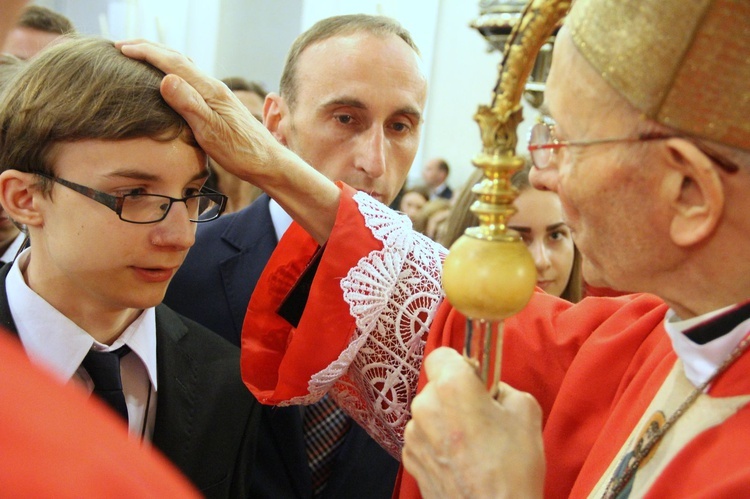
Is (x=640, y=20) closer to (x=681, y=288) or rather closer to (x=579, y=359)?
(x=681, y=288)

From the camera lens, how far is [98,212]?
1743 millimetres

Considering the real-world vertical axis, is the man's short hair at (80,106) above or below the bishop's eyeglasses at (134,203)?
above

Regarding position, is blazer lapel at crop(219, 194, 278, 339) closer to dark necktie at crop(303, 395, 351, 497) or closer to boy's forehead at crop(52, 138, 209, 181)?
dark necktie at crop(303, 395, 351, 497)

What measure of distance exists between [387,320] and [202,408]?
0.52 m

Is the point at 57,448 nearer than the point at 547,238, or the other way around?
the point at 57,448

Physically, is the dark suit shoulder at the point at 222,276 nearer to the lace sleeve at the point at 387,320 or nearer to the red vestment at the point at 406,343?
the red vestment at the point at 406,343

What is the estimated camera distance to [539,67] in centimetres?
435

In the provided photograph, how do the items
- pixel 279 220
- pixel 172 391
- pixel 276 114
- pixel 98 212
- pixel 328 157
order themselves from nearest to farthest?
pixel 98 212, pixel 172 391, pixel 279 220, pixel 328 157, pixel 276 114

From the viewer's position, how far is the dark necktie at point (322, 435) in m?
2.29

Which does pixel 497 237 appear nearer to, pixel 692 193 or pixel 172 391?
pixel 692 193

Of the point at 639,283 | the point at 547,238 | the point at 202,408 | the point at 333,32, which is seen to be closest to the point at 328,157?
the point at 333,32

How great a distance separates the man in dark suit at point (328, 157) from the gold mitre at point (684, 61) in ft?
4.56

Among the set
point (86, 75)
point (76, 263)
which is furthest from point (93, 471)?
point (86, 75)

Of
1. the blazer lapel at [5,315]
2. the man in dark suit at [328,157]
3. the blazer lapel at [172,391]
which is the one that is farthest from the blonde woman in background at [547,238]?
the blazer lapel at [5,315]
